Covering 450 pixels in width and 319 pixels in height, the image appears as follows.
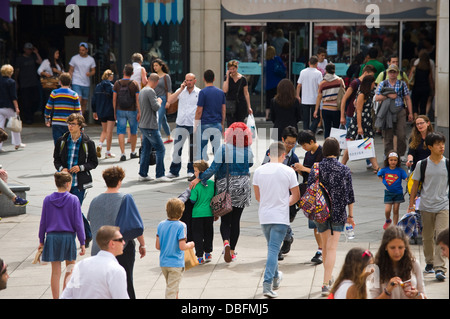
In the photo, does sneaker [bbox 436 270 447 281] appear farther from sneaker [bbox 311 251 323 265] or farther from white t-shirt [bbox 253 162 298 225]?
white t-shirt [bbox 253 162 298 225]

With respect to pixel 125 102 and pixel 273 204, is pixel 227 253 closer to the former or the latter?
pixel 273 204

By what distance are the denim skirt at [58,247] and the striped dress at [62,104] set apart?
5883 mm

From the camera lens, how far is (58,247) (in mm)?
8266

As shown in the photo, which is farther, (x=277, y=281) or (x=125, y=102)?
(x=125, y=102)

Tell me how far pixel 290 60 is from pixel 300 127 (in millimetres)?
1923

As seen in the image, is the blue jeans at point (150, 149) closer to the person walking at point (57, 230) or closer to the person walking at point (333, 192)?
the person walking at point (57, 230)

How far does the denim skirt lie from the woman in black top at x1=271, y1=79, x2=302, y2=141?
18.7ft

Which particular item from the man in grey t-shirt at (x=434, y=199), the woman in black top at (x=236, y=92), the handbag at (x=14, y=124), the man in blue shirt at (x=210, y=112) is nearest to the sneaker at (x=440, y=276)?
the man in grey t-shirt at (x=434, y=199)

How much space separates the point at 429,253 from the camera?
9.07m

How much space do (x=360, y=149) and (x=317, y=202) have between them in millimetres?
5867

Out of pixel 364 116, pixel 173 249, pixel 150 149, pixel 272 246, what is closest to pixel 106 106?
pixel 150 149

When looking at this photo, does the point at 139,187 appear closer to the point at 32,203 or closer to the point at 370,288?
the point at 32,203

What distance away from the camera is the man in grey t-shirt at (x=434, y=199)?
8.82 m
